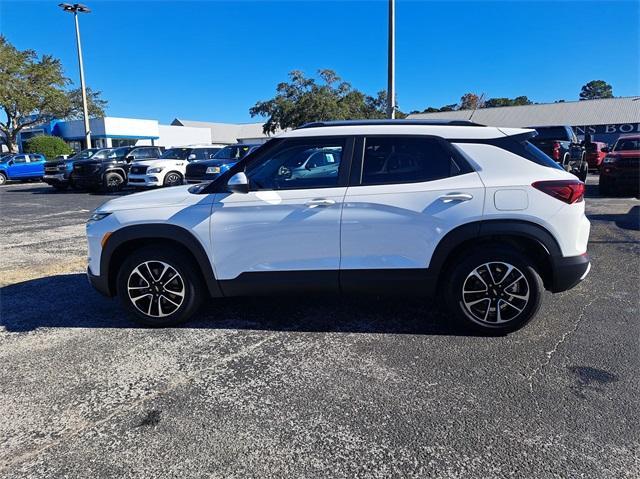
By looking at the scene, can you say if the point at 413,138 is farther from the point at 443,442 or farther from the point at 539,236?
the point at 443,442

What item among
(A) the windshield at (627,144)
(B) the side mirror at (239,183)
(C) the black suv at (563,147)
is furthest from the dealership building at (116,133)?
(B) the side mirror at (239,183)

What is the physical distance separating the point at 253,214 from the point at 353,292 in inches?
43.7

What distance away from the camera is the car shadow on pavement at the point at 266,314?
13.7 feet

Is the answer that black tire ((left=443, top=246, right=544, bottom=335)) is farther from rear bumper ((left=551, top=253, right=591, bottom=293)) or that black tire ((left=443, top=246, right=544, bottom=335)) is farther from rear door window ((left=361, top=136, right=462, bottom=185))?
rear door window ((left=361, top=136, right=462, bottom=185))

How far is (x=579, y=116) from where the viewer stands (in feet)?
164

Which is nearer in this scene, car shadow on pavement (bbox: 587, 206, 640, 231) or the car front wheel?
car shadow on pavement (bbox: 587, 206, 640, 231)

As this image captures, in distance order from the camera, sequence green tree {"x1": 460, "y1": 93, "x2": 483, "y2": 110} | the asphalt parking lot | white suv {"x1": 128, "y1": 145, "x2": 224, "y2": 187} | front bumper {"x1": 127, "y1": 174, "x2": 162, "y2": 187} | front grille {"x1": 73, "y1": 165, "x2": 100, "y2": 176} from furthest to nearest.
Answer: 1. green tree {"x1": 460, "y1": 93, "x2": 483, "y2": 110}
2. front grille {"x1": 73, "y1": 165, "x2": 100, "y2": 176}
3. white suv {"x1": 128, "y1": 145, "x2": 224, "y2": 187}
4. front bumper {"x1": 127, "y1": 174, "x2": 162, "y2": 187}
5. the asphalt parking lot

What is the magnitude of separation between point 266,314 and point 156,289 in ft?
3.52

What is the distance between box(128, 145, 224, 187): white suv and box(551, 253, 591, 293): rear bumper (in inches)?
569

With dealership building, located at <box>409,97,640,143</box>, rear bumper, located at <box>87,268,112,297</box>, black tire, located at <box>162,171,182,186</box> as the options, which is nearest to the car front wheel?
black tire, located at <box>162,171,182,186</box>

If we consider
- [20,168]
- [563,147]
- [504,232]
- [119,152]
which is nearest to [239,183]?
[504,232]

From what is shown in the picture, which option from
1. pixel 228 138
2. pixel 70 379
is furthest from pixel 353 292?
pixel 228 138

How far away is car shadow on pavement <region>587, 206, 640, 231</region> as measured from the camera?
8.47m

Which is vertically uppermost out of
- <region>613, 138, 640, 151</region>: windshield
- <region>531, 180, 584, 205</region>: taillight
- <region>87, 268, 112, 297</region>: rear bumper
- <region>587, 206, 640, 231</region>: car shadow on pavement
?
<region>613, 138, 640, 151</region>: windshield
